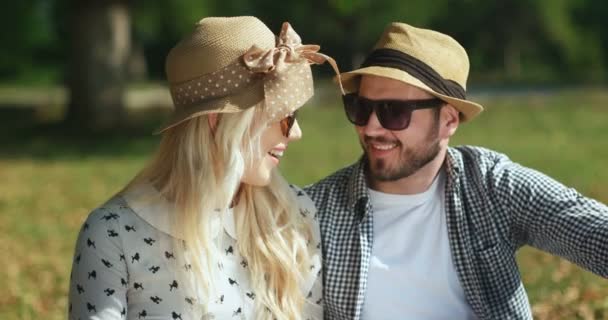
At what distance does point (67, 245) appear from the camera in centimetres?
787

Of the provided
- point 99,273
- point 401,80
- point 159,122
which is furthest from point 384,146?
point 159,122

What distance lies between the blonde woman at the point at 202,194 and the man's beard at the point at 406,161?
1.68ft

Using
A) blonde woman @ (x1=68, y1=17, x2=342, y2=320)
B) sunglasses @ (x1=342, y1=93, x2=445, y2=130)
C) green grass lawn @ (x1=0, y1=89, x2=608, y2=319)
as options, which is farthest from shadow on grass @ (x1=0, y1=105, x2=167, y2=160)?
blonde woman @ (x1=68, y1=17, x2=342, y2=320)

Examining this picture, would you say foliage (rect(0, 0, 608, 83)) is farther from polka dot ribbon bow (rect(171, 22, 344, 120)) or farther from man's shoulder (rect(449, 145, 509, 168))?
polka dot ribbon bow (rect(171, 22, 344, 120))

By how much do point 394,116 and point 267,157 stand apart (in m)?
0.60

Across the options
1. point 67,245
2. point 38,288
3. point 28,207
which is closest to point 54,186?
point 28,207

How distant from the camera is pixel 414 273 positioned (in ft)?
11.2

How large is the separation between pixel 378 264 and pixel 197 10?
12695 mm

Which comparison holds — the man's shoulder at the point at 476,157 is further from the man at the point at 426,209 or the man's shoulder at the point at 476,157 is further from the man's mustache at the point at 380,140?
the man's mustache at the point at 380,140

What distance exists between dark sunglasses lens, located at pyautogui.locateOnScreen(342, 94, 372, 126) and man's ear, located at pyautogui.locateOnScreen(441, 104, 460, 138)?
31 cm

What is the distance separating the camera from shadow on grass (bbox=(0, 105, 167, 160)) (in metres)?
14.2

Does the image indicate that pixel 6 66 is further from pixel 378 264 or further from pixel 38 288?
pixel 378 264

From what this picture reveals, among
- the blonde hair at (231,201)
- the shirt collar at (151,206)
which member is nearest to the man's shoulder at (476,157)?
the blonde hair at (231,201)

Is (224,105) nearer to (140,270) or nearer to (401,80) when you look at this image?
(140,270)
